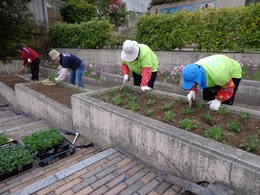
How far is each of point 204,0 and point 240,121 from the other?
12.8 meters

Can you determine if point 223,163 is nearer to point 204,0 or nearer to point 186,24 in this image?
point 186,24

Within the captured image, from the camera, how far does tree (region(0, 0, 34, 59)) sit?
972 cm

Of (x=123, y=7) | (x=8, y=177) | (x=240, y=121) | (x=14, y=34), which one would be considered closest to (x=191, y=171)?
(x=240, y=121)

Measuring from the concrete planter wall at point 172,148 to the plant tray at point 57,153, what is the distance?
0.44 meters

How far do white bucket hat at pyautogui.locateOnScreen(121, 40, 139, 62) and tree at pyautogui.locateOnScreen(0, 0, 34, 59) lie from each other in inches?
351

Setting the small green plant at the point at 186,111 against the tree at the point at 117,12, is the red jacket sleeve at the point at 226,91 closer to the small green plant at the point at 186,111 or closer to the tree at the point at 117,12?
the small green plant at the point at 186,111

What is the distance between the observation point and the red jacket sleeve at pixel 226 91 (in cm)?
277

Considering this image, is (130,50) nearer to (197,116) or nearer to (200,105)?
(200,105)

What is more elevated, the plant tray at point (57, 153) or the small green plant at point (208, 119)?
the small green plant at point (208, 119)

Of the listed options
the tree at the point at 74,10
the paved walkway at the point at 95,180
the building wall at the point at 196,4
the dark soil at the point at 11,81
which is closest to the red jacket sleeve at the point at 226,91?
the paved walkway at the point at 95,180

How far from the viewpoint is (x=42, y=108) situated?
449 centimetres

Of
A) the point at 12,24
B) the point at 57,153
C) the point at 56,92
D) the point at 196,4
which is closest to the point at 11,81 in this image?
the point at 56,92

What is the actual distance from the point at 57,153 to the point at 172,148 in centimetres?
166

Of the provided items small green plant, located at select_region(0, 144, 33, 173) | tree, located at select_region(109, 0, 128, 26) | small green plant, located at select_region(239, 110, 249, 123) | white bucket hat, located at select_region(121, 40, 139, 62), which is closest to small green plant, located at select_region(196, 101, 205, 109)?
small green plant, located at select_region(239, 110, 249, 123)
